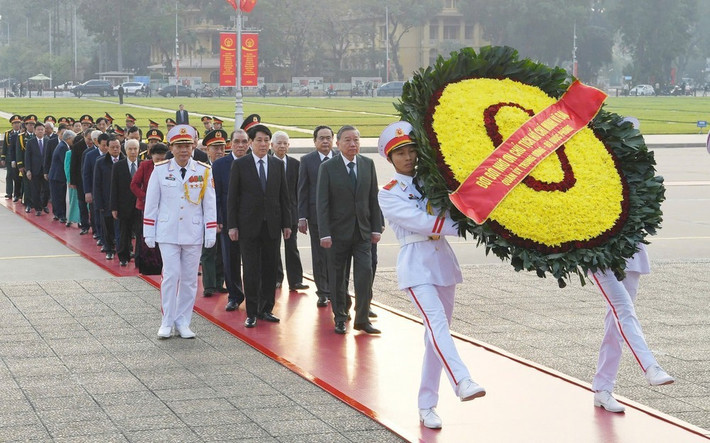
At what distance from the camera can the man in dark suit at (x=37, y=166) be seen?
779 inches

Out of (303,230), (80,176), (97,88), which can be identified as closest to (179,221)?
(303,230)

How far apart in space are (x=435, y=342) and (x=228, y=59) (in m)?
34.2

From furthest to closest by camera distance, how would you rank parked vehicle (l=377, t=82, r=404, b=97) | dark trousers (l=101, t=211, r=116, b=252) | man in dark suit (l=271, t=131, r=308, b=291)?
parked vehicle (l=377, t=82, r=404, b=97), dark trousers (l=101, t=211, r=116, b=252), man in dark suit (l=271, t=131, r=308, b=291)

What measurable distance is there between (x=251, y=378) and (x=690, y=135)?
3779 cm

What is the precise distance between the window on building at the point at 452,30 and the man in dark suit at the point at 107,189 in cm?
10834

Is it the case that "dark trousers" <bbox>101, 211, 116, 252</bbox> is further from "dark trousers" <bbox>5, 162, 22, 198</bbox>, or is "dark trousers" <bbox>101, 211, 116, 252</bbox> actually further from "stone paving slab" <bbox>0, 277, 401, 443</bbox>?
"dark trousers" <bbox>5, 162, 22, 198</bbox>

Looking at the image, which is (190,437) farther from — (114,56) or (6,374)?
(114,56)

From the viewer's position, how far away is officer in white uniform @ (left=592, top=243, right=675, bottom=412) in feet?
22.2

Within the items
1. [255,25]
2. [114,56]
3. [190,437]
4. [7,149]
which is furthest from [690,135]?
[114,56]

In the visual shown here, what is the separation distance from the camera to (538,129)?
626cm

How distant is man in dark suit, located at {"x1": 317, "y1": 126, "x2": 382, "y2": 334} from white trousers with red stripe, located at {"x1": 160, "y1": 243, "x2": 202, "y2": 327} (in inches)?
45.1

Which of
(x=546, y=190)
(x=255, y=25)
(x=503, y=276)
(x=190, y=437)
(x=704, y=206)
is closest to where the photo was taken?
(x=546, y=190)

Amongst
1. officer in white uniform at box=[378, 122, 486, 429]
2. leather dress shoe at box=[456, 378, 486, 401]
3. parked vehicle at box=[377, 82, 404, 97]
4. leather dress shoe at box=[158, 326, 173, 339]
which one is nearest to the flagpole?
leather dress shoe at box=[158, 326, 173, 339]

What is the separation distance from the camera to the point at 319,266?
11352 millimetres
